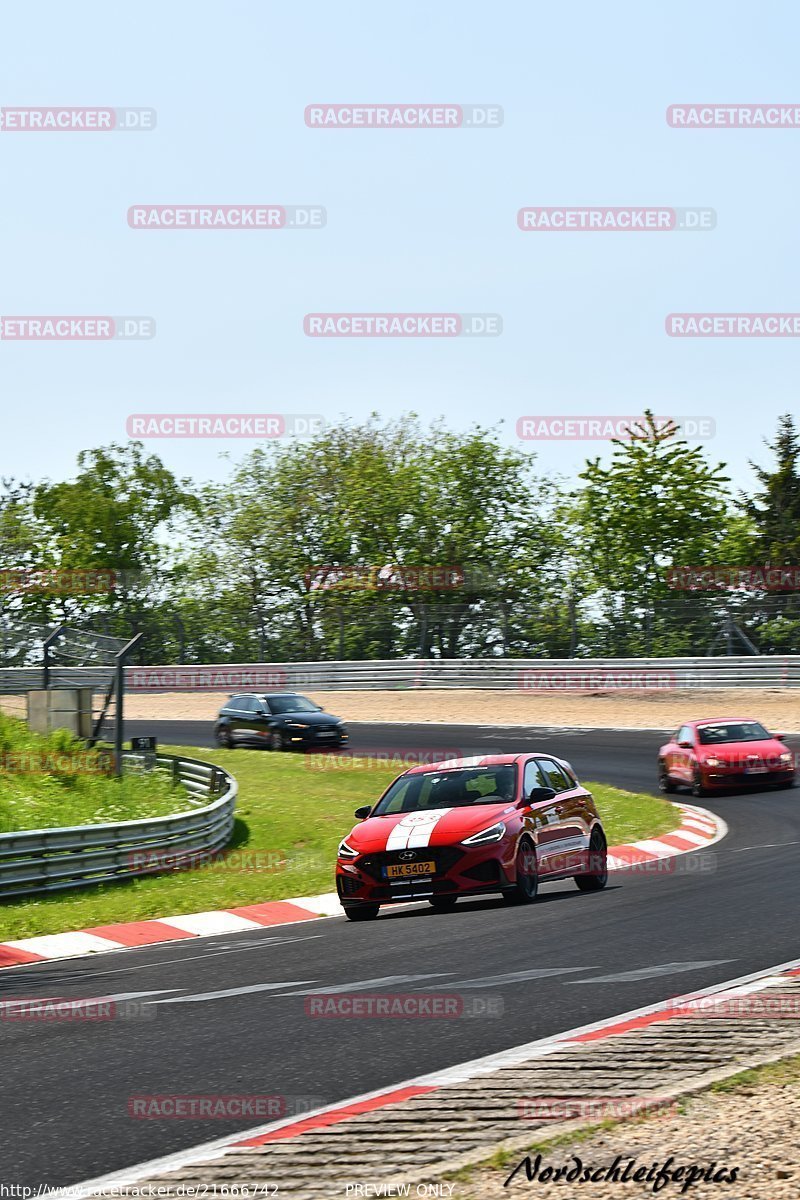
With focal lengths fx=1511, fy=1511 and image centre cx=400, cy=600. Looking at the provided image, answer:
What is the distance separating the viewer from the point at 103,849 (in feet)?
57.7

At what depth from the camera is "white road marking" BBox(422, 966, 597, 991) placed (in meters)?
9.01

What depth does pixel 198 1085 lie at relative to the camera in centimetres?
666

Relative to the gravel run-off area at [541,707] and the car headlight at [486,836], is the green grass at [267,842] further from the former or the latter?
the gravel run-off area at [541,707]

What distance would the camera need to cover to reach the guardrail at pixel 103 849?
53.0 ft

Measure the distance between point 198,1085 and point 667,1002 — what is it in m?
2.76

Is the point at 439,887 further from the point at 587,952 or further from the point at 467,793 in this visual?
the point at 587,952

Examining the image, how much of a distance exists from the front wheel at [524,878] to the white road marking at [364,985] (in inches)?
150

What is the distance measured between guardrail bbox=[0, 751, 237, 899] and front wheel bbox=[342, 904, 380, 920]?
14.0 ft

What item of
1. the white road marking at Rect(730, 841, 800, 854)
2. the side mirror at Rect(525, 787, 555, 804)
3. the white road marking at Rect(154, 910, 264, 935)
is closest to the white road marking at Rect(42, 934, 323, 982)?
the white road marking at Rect(154, 910, 264, 935)

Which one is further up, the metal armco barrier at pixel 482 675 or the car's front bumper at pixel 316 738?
the metal armco barrier at pixel 482 675

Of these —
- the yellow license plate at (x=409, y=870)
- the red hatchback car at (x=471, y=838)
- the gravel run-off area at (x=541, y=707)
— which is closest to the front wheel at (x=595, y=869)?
the red hatchback car at (x=471, y=838)

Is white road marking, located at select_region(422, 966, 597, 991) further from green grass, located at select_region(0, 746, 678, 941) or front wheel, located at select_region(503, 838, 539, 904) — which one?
green grass, located at select_region(0, 746, 678, 941)

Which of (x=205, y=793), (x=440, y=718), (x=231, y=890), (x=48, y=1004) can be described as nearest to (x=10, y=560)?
(x=440, y=718)

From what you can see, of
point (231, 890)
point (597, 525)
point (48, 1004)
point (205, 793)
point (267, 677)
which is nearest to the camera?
point (48, 1004)
